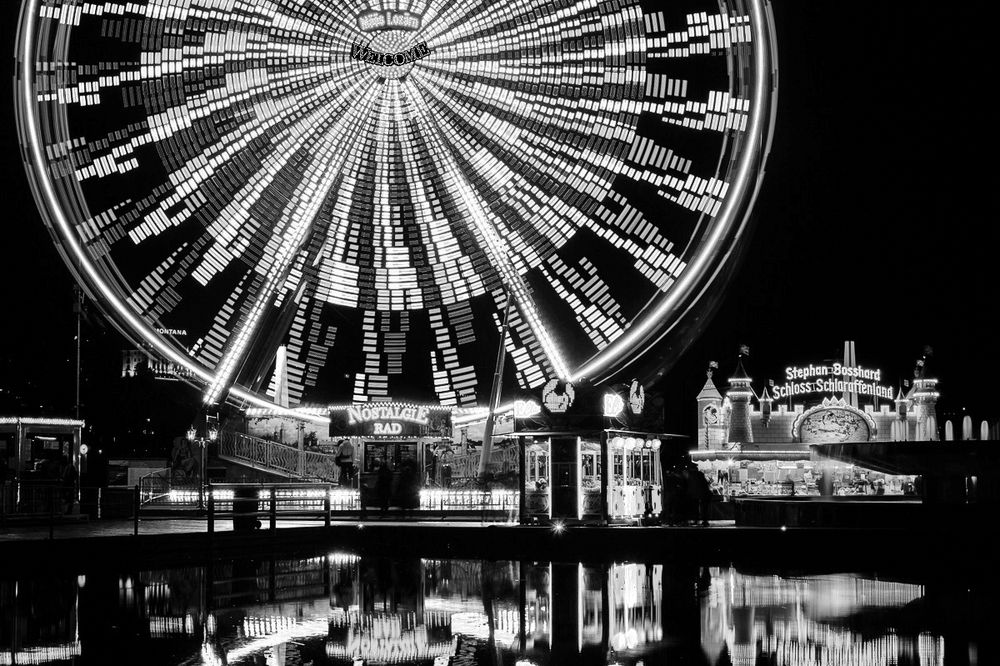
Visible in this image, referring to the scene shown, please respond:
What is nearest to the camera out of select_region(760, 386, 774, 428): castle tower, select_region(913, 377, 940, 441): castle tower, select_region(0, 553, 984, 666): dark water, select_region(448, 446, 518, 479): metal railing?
select_region(0, 553, 984, 666): dark water

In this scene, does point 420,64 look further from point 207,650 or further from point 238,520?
point 207,650

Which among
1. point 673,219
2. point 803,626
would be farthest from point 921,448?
point 803,626

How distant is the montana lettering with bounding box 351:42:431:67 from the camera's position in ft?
86.4

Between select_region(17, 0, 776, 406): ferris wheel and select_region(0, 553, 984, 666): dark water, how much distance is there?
8193 millimetres

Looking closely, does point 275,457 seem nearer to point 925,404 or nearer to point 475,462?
point 475,462

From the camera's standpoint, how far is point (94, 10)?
23531 millimetres

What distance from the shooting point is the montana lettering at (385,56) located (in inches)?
1037

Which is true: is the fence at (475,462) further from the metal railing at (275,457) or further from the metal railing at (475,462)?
the metal railing at (275,457)

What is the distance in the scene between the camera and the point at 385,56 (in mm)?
26422

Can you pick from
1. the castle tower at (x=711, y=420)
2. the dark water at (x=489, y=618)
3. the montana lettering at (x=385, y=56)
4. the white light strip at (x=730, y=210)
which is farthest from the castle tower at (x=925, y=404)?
the dark water at (x=489, y=618)

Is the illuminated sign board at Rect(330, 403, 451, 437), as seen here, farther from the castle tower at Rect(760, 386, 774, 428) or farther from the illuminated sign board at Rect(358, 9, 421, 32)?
the castle tower at Rect(760, 386, 774, 428)

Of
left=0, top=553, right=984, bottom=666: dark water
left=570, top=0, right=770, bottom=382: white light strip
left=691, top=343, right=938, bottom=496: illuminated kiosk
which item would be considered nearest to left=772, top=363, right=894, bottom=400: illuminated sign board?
left=691, top=343, right=938, bottom=496: illuminated kiosk

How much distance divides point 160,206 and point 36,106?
2858mm

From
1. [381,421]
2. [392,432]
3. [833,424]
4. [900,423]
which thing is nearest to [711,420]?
[833,424]
